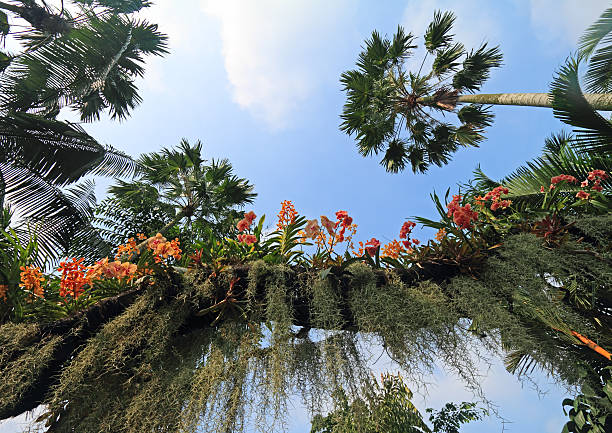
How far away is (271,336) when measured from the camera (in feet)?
5.72

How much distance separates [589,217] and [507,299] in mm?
936

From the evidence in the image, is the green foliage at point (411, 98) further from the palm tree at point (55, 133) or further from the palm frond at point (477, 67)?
the palm tree at point (55, 133)


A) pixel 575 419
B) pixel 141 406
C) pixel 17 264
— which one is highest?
pixel 17 264

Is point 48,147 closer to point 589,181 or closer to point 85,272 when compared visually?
point 85,272

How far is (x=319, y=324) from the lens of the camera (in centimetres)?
Result: 178

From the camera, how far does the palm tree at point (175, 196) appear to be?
267 inches

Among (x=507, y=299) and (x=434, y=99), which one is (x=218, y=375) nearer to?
(x=507, y=299)

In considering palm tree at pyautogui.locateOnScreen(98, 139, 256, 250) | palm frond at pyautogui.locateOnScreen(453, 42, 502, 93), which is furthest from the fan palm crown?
palm frond at pyautogui.locateOnScreen(453, 42, 502, 93)

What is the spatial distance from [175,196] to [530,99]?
20.4 ft

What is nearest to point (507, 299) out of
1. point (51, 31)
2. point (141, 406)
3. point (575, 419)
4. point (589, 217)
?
point (575, 419)

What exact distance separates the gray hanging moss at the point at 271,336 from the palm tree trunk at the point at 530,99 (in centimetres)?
191

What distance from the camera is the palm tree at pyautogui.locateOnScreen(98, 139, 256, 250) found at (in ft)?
22.2

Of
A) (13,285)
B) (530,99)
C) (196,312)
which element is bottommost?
(196,312)

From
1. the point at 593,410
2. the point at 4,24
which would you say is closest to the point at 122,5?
the point at 4,24
